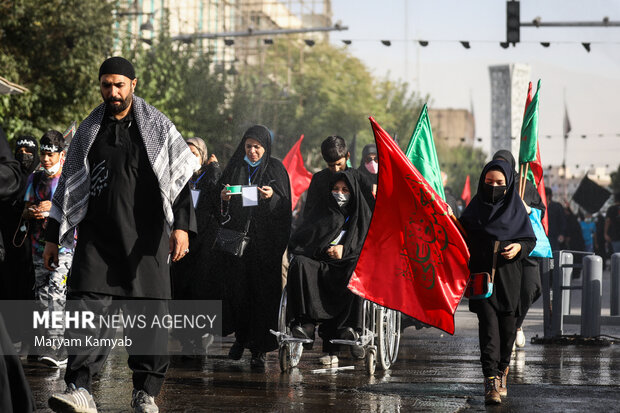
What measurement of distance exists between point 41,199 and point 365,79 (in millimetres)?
46807

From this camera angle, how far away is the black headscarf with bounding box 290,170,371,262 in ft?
33.0

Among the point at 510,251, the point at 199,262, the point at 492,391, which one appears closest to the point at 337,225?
the point at 199,262

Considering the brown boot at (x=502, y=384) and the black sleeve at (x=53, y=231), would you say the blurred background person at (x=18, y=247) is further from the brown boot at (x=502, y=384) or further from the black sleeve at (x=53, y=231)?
the brown boot at (x=502, y=384)

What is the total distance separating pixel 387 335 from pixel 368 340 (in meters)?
0.28

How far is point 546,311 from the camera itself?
12.6 m

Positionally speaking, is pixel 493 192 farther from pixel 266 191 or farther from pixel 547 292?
pixel 547 292

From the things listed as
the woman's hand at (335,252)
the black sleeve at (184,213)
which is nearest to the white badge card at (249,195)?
the woman's hand at (335,252)

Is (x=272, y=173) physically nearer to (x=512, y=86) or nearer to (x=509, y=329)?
(x=509, y=329)

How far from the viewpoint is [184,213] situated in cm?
681

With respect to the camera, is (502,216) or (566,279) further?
(566,279)

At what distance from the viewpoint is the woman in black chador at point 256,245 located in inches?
400

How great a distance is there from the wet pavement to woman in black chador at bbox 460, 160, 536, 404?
39 cm

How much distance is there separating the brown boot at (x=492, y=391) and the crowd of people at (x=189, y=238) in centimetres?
1

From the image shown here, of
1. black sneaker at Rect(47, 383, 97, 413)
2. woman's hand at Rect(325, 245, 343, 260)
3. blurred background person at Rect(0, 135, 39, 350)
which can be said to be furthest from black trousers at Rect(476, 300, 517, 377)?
blurred background person at Rect(0, 135, 39, 350)
